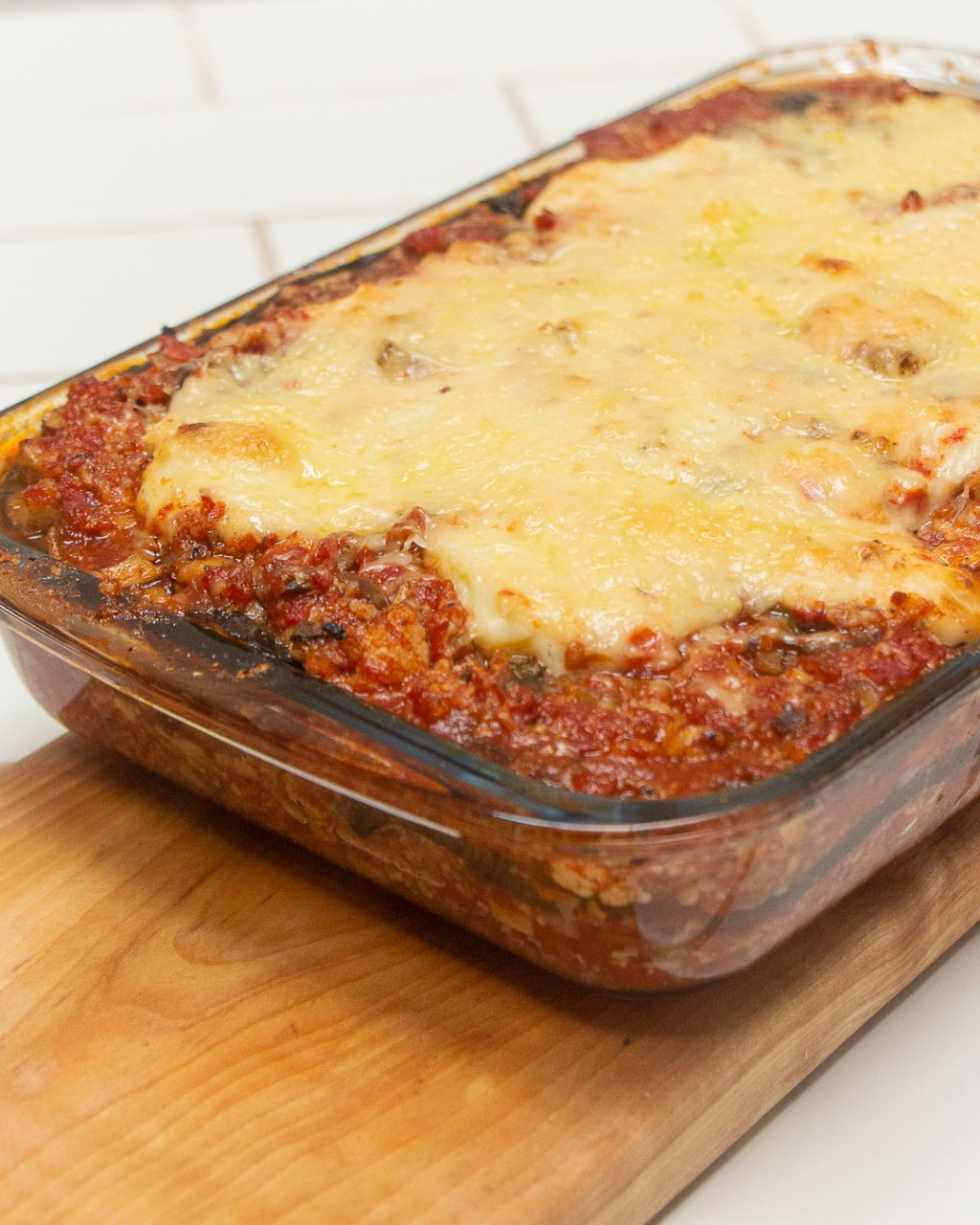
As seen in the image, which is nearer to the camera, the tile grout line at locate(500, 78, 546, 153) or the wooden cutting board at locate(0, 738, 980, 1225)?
the wooden cutting board at locate(0, 738, 980, 1225)

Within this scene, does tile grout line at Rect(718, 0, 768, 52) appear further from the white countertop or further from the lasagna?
the lasagna

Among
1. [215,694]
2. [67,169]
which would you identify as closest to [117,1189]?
[215,694]

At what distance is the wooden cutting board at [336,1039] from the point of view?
1647mm

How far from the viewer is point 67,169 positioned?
13.8ft

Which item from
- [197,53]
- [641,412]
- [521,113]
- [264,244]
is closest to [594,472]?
[641,412]

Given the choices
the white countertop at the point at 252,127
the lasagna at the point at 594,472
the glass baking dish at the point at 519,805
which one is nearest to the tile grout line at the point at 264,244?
the white countertop at the point at 252,127

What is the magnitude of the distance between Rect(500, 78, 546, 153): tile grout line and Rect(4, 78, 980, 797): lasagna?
1.73m

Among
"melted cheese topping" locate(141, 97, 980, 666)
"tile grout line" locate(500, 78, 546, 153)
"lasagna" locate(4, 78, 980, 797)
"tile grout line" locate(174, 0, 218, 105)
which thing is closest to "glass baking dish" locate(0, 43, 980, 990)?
"lasagna" locate(4, 78, 980, 797)

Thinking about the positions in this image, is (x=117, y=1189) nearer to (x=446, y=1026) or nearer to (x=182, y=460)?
(x=446, y=1026)

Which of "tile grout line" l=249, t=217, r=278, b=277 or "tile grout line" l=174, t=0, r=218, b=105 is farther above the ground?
"tile grout line" l=174, t=0, r=218, b=105

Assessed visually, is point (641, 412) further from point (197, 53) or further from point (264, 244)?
point (197, 53)

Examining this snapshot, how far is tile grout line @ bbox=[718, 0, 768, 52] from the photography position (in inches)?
191

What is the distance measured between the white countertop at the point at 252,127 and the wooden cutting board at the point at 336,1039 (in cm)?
50

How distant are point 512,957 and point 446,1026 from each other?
0.12 m
